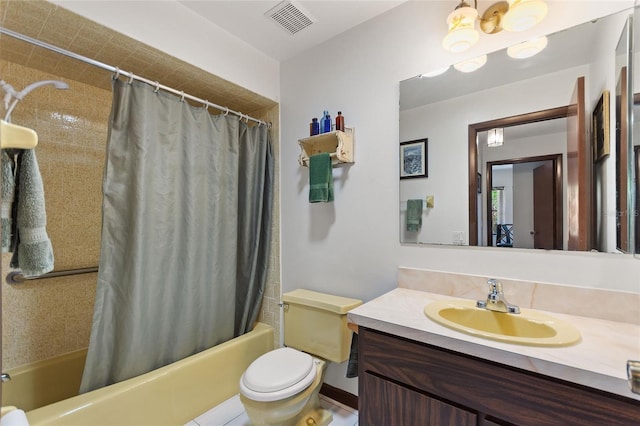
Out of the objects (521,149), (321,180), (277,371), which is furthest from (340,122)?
(277,371)

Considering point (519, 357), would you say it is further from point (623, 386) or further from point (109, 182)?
point (109, 182)

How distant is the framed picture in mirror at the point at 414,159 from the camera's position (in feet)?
5.40

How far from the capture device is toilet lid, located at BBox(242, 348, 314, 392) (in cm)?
142

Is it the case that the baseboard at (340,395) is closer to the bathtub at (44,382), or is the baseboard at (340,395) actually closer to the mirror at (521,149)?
the mirror at (521,149)

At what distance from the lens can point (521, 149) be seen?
1405 mm

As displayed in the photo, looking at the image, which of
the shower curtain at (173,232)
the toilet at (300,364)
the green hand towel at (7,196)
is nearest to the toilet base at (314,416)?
the toilet at (300,364)

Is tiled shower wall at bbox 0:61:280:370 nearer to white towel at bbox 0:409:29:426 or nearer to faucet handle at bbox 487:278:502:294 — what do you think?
white towel at bbox 0:409:29:426

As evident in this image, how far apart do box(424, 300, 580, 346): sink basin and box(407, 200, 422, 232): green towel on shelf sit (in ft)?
1.41

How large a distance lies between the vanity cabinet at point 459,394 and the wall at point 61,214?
1846 millimetres

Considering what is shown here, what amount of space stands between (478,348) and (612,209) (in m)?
0.82

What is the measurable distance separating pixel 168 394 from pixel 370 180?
5.38 feet

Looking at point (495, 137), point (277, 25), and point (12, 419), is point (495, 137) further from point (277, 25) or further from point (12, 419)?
point (12, 419)

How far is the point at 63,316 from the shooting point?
1.87 metres

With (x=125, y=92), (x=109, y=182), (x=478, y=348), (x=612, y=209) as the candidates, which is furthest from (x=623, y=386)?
(x=125, y=92)
